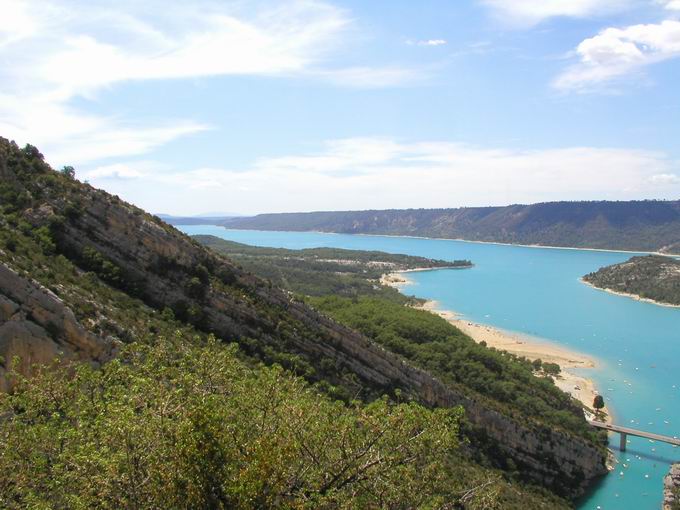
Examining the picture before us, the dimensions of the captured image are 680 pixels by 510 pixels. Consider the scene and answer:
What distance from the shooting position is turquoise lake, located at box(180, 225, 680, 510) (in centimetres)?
3419

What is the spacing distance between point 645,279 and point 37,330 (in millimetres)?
119207

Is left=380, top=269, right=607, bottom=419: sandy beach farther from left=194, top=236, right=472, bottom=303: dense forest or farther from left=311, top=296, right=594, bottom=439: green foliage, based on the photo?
left=194, top=236, right=472, bottom=303: dense forest

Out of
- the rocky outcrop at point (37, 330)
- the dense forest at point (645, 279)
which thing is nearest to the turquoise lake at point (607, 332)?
the dense forest at point (645, 279)

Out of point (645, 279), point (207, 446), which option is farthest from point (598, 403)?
point (645, 279)

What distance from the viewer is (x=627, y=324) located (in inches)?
3187

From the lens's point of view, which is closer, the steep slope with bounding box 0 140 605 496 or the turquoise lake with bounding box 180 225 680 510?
the steep slope with bounding box 0 140 605 496

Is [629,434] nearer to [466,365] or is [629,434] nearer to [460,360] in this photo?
[466,365]

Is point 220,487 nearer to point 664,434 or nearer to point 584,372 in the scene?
point 664,434

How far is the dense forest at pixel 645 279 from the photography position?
101m

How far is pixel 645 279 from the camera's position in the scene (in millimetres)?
110000

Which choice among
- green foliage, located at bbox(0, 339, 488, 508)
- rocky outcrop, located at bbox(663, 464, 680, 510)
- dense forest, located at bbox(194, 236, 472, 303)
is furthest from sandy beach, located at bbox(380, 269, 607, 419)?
green foliage, located at bbox(0, 339, 488, 508)

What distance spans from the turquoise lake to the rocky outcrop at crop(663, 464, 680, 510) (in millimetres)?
646

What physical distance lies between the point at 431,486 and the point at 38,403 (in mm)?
6886

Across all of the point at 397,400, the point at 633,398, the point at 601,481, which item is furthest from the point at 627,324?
the point at 397,400
